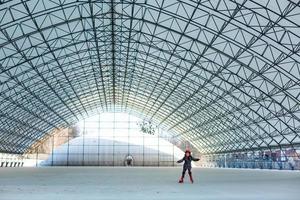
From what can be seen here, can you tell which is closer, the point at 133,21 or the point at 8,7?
the point at 8,7

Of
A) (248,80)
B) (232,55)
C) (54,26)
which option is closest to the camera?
(54,26)

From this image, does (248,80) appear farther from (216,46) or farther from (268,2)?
(268,2)

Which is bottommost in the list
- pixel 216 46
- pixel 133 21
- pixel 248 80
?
pixel 248 80

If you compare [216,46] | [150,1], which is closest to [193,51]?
[216,46]

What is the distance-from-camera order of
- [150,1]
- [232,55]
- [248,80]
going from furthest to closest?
[248,80]
[232,55]
[150,1]

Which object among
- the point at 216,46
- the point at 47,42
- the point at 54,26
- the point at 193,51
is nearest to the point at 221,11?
the point at 216,46

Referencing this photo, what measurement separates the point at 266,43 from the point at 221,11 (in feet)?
19.8

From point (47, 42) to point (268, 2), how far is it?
23879mm

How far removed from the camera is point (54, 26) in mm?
41562

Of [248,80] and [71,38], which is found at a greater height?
[71,38]

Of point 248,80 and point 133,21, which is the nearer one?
point 133,21

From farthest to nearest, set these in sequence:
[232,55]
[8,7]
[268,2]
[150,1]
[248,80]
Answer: [248,80], [232,55], [150,1], [8,7], [268,2]

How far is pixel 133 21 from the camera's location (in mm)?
44062

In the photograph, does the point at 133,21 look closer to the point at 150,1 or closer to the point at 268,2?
the point at 150,1
